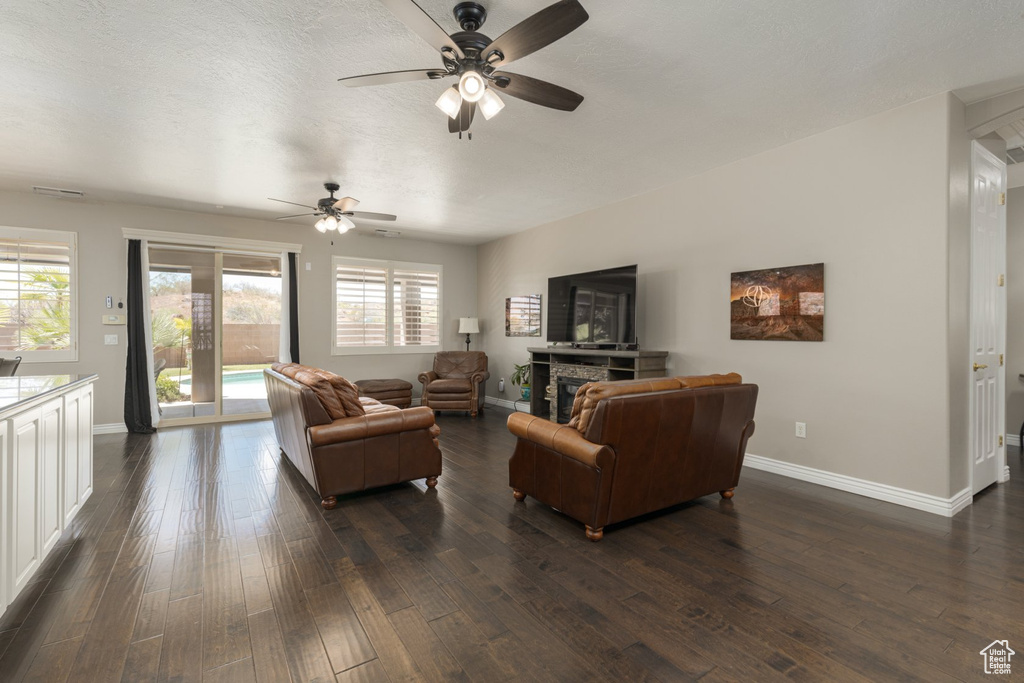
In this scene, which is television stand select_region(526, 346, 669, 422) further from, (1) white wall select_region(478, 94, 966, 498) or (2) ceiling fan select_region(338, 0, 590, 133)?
(2) ceiling fan select_region(338, 0, 590, 133)

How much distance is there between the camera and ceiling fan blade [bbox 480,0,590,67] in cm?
178

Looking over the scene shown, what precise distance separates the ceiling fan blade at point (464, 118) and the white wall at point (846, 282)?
9.17 feet

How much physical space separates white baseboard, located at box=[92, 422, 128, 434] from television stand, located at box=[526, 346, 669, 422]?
16.4ft

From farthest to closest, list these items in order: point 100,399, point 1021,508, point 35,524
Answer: point 100,399
point 1021,508
point 35,524

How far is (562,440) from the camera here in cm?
287

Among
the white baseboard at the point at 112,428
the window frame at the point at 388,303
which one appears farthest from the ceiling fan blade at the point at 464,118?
the white baseboard at the point at 112,428

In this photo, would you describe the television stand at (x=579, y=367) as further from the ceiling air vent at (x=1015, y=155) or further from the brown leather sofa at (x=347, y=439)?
the ceiling air vent at (x=1015, y=155)

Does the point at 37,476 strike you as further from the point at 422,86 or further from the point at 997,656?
the point at 997,656

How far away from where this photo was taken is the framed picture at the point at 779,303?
3709mm

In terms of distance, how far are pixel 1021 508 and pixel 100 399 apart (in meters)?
8.78

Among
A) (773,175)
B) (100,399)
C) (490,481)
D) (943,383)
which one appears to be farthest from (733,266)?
(100,399)

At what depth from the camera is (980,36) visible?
244 cm

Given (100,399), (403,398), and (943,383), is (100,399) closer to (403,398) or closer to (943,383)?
(403,398)

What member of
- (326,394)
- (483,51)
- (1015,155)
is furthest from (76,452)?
(1015,155)
